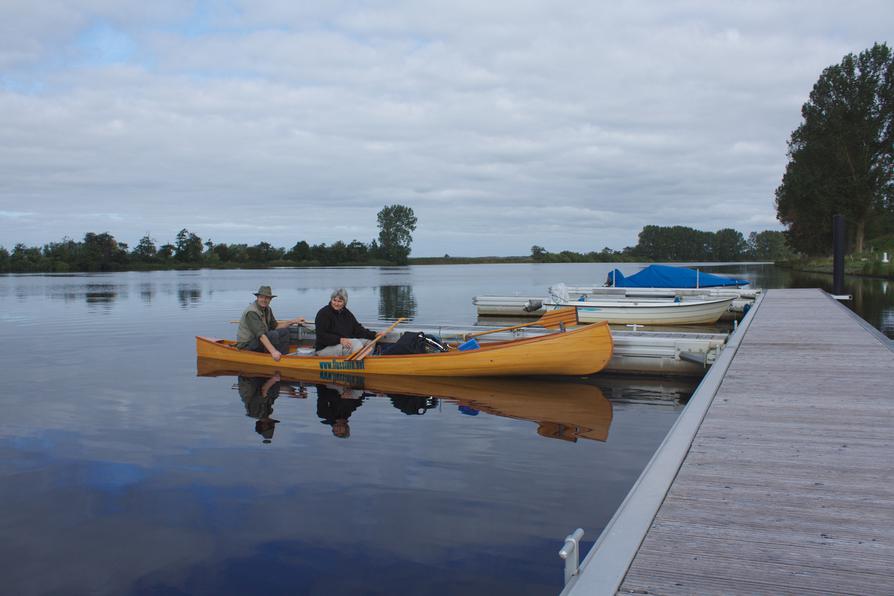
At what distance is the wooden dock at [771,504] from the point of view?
10.8 ft

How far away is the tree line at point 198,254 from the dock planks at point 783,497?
10869 cm

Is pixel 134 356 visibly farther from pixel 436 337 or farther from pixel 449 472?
pixel 449 472

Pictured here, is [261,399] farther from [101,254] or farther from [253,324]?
[101,254]

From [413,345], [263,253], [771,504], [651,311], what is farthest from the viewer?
[263,253]

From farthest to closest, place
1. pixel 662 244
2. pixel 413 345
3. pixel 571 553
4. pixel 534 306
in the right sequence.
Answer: pixel 662 244
pixel 534 306
pixel 413 345
pixel 571 553

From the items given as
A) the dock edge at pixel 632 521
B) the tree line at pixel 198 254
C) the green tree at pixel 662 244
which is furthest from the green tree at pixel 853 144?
the green tree at pixel 662 244

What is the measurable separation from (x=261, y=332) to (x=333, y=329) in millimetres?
1619

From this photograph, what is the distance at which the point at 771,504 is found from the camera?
13.9ft

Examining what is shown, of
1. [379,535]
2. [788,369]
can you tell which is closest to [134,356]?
A: [379,535]

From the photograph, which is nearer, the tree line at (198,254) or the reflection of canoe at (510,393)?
the reflection of canoe at (510,393)

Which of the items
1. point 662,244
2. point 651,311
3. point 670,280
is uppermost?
point 662,244

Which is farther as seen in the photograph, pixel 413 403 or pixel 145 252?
pixel 145 252

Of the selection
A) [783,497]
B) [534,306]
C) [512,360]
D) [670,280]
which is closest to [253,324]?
[512,360]

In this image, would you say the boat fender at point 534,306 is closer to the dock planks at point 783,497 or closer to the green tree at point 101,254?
the dock planks at point 783,497
